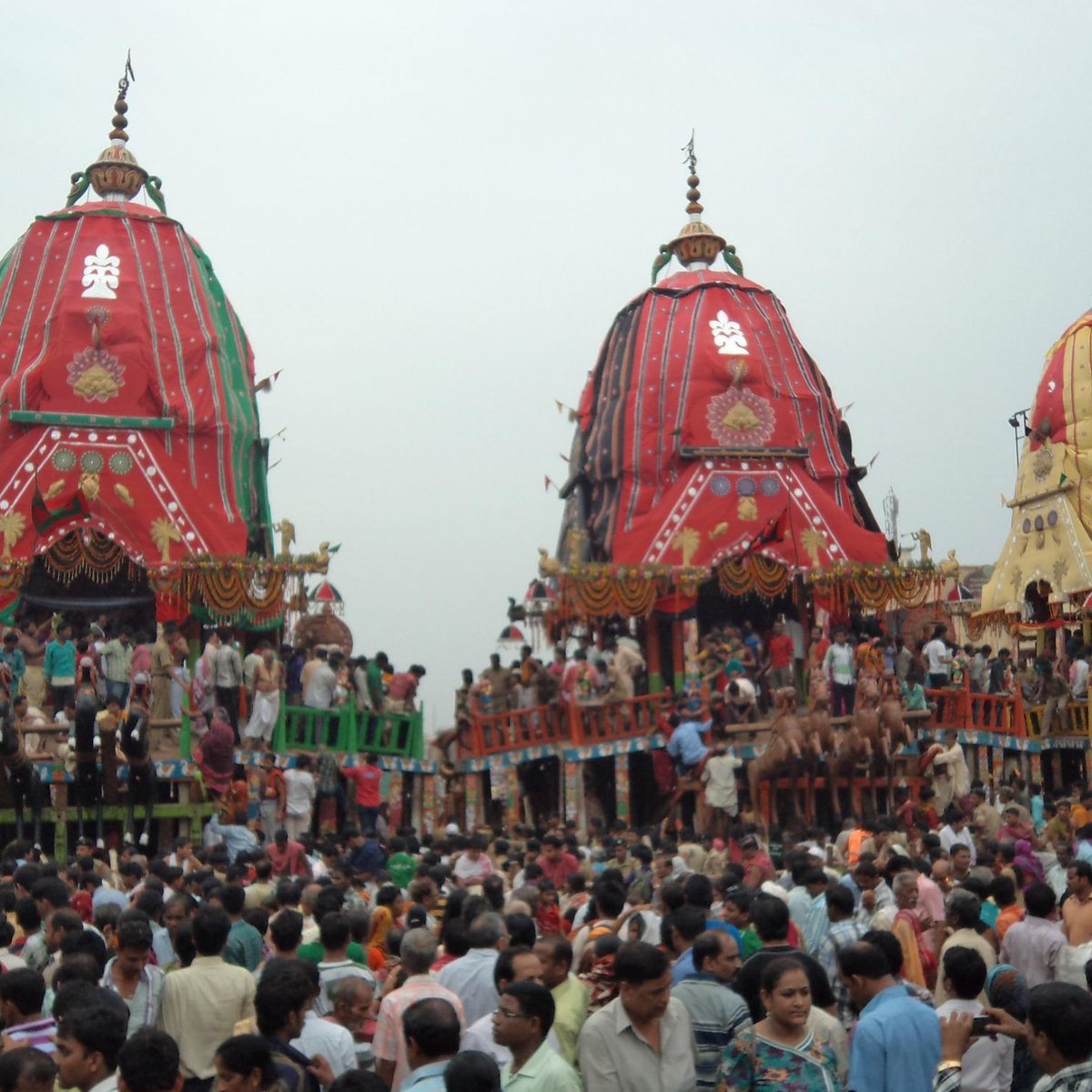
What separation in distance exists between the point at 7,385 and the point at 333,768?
834cm

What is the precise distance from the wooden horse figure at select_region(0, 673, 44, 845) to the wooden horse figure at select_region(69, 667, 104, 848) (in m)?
0.42

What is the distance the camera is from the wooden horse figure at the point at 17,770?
1830 cm

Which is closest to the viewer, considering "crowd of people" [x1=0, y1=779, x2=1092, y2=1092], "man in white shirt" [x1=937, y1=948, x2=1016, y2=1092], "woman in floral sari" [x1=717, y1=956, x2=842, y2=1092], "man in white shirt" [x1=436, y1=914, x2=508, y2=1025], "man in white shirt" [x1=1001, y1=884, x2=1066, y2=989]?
"crowd of people" [x1=0, y1=779, x2=1092, y2=1092]

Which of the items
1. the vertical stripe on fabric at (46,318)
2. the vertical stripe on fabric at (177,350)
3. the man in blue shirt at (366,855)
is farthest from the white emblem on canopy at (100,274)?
the man in blue shirt at (366,855)

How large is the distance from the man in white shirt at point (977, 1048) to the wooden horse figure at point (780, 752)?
1410 centimetres

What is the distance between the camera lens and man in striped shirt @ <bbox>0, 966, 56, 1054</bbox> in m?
6.10

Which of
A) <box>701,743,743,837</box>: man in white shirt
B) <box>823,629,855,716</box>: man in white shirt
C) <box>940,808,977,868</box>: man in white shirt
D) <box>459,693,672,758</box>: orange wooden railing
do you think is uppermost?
<box>823,629,855,716</box>: man in white shirt

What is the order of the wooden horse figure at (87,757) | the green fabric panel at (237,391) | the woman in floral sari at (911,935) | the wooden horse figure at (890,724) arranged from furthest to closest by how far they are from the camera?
the green fabric panel at (237,391) → the wooden horse figure at (890,724) → the wooden horse figure at (87,757) → the woman in floral sari at (911,935)

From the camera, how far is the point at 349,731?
2191 cm

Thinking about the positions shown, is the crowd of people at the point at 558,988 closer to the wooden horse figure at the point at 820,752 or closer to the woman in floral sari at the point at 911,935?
the woman in floral sari at the point at 911,935

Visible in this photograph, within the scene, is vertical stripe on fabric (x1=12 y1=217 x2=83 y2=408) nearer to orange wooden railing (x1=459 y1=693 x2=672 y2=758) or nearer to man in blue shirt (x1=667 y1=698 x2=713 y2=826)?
orange wooden railing (x1=459 y1=693 x2=672 y2=758)

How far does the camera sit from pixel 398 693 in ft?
75.8

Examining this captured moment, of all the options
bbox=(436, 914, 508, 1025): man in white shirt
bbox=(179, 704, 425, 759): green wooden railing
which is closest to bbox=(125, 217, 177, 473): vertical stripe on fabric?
bbox=(179, 704, 425, 759): green wooden railing

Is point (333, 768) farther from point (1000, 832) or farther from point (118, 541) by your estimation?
point (1000, 832)
